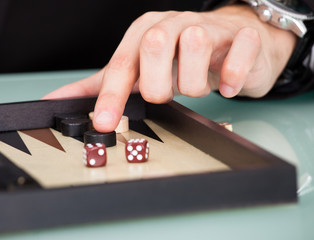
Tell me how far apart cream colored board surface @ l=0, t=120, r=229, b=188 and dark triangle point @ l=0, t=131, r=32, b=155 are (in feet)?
0.04

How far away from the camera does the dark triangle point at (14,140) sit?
1043 millimetres

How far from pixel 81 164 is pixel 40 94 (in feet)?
3.18

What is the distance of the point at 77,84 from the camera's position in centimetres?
147

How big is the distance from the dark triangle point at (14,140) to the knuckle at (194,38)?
1.33 feet

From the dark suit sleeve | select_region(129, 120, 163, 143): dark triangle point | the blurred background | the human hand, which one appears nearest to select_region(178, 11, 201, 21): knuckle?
the human hand

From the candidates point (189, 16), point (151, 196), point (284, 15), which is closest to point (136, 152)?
point (151, 196)

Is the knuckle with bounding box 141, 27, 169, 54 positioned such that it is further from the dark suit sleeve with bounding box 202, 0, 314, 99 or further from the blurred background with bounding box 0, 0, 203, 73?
the blurred background with bounding box 0, 0, 203, 73

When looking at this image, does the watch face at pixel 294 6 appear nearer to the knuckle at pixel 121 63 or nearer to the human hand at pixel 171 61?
the human hand at pixel 171 61

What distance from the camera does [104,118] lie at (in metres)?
1.08

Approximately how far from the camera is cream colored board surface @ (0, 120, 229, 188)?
0.82 m

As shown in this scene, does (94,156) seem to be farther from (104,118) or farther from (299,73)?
(299,73)

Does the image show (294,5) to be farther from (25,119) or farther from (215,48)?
(25,119)

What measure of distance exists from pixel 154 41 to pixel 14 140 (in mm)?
366

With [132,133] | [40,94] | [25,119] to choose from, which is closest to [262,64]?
[132,133]
